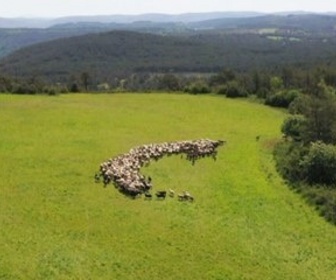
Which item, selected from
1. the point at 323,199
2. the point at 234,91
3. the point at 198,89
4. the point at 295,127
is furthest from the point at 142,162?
the point at 198,89

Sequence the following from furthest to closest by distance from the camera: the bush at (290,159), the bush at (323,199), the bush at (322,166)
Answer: the bush at (290,159), the bush at (322,166), the bush at (323,199)

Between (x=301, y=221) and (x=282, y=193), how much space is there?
17.5ft

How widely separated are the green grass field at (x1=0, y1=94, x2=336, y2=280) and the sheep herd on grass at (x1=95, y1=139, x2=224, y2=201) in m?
0.76

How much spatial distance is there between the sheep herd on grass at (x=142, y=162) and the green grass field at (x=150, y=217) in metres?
0.76

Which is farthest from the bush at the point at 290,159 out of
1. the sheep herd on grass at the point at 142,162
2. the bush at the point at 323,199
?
the sheep herd on grass at the point at 142,162

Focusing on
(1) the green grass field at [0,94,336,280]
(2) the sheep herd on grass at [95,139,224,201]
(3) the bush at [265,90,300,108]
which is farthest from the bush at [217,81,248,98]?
(2) the sheep herd on grass at [95,139,224,201]

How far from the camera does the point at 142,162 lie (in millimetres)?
44156

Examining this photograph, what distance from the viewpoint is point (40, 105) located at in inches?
2825

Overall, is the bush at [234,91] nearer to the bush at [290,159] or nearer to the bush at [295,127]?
the bush at [295,127]

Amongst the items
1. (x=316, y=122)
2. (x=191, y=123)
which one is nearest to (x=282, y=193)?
(x=316, y=122)

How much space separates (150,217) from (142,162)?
436 inches

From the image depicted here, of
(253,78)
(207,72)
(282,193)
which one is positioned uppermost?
(282,193)

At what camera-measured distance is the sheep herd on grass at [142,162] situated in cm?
3741

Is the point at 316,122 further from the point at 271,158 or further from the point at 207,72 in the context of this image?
the point at 207,72
